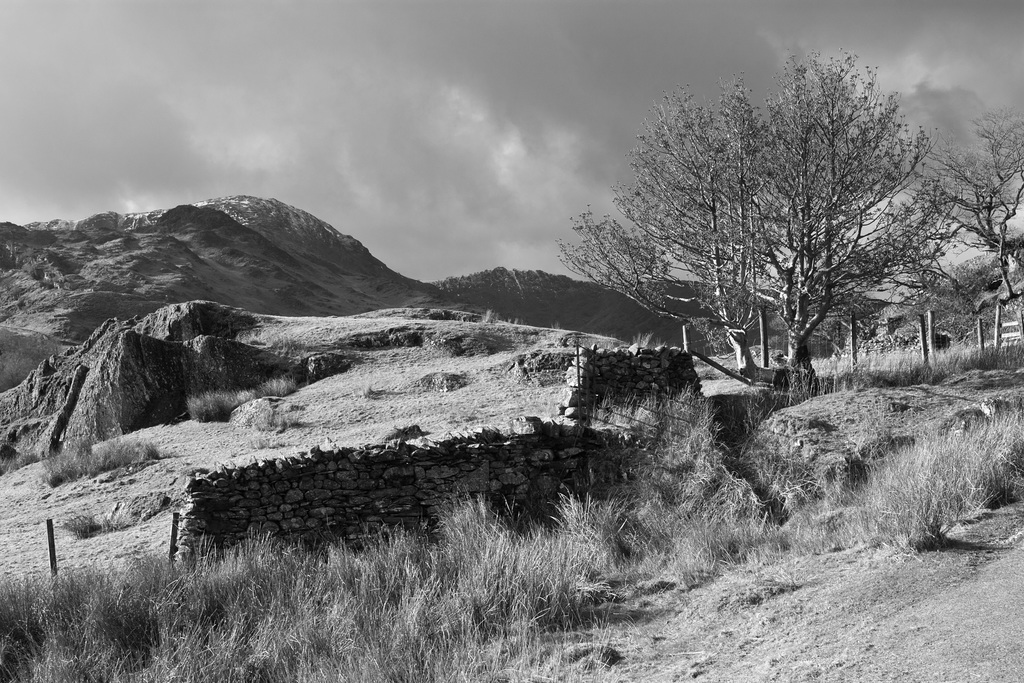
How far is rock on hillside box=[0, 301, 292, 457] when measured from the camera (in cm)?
1941

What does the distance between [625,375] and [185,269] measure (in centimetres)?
5049

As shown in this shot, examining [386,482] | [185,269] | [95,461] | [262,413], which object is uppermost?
[185,269]

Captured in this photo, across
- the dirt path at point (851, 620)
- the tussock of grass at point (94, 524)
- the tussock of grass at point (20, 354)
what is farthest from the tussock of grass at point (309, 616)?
the tussock of grass at point (20, 354)

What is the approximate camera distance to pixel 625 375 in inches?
555

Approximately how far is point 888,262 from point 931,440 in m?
4.83

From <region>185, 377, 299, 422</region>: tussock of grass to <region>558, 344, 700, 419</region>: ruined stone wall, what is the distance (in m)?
8.83

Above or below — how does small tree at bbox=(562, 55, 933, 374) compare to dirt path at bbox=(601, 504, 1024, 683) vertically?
above

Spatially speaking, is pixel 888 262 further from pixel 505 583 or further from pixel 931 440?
pixel 505 583

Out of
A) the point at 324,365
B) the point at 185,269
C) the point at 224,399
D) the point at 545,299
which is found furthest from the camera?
the point at 545,299

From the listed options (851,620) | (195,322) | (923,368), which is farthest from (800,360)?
(195,322)

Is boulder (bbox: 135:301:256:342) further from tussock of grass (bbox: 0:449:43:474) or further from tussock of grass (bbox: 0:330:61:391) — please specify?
tussock of grass (bbox: 0:330:61:391)

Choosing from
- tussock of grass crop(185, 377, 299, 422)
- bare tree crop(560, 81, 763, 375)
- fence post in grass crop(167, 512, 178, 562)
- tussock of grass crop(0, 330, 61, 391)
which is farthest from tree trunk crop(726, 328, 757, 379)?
tussock of grass crop(0, 330, 61, 391)

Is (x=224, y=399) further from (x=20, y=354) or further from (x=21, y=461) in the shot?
(x=20, y=354)

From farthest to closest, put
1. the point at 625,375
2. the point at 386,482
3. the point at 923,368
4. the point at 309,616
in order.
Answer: the point at 923,368 < the point at 625,375 < the point at 386,482 < the point at 309,616
